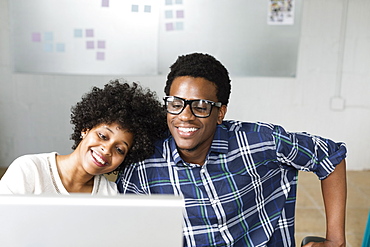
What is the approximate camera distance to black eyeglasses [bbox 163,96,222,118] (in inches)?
52.7

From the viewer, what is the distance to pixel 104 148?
133 cm

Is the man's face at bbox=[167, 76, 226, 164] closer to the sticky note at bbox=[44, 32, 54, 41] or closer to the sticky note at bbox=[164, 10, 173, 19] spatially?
the sticky note at bbox=[164, 10, 173, 19]

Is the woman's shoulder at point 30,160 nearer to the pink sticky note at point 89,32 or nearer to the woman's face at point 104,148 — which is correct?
the woman's face at point 104,148

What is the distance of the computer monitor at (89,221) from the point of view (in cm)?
61

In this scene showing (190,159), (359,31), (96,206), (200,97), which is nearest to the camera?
(96,206)

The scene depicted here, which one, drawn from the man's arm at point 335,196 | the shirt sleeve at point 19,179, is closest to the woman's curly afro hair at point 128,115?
the shirt sleeve at point 19,179

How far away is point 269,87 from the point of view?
4289mm

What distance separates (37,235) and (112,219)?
11 cm

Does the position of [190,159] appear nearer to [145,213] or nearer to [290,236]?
[290,236]

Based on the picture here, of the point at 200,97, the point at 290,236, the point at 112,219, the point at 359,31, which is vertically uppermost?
the point at 359,31

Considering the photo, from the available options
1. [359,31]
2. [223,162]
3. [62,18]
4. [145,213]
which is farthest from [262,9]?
[145,213]

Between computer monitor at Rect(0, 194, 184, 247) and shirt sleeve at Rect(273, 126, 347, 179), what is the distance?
869 millimetres

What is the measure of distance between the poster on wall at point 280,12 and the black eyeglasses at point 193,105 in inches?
120

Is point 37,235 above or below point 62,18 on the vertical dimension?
below
